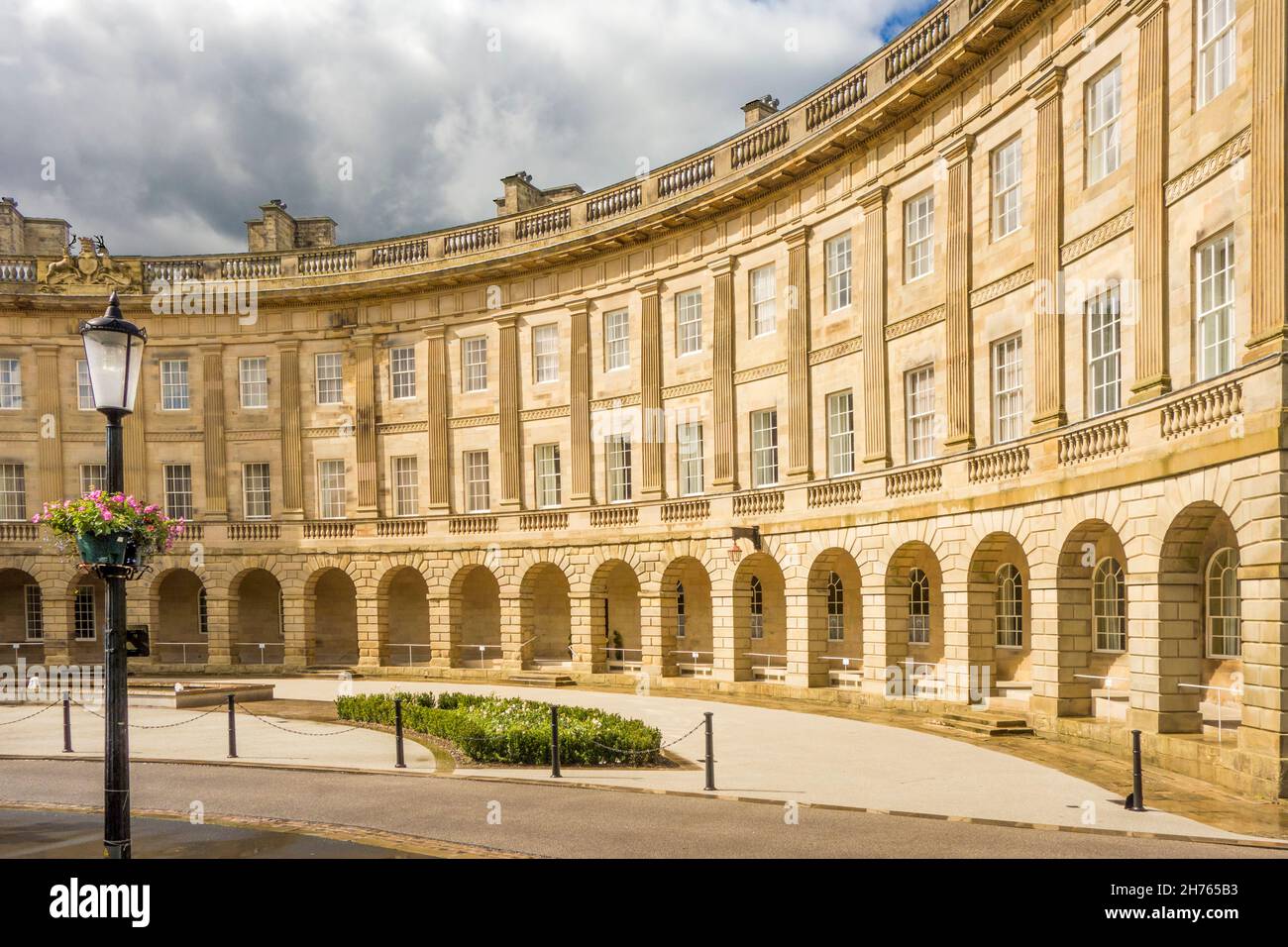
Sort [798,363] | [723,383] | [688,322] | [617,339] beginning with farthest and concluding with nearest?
1. [617,339]
2. [688,322]
3. [723,383]
4. [798,363]

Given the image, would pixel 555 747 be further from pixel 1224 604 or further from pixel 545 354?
pixel 545 354

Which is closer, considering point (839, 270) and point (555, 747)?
point (555, 747)

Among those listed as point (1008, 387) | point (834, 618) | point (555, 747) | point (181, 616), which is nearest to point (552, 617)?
point (834, 618)

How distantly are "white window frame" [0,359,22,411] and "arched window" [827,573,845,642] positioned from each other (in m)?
31.1

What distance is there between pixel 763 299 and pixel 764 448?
4282 millimetres

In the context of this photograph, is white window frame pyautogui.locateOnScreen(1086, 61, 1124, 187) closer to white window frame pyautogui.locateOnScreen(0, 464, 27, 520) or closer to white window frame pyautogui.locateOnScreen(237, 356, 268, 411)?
white window frame pyautogui.locateOnScreen(237, 356, 268, 411)

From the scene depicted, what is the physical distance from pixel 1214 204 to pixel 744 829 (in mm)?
11733

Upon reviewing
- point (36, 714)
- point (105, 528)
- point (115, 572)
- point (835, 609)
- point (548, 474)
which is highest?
point (548, 474)

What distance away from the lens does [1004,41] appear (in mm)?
22406

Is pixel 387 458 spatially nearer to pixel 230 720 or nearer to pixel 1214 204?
pixel 230 720

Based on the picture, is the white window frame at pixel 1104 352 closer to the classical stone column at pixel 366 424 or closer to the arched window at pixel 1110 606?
the arched window at pixel 1110 606

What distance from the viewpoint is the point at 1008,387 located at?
22469 mm

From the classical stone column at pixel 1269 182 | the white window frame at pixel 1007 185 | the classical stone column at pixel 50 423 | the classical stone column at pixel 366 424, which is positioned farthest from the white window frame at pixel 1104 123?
the classical stone column at pixel 50 423
